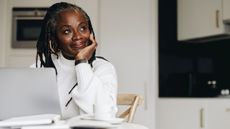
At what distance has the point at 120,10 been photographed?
3781mm

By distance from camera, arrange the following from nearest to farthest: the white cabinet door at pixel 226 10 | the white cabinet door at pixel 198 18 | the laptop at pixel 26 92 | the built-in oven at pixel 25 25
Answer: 1. the laptop at pixel 26 92
2. the white cabinet door at pixel 226 10
3. the white cabinet door at pixel 198 18
4. the built-in oven at pixel 25 25

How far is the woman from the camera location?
1.71m

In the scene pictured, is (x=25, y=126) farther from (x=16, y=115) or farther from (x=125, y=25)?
(x=125, y=25)

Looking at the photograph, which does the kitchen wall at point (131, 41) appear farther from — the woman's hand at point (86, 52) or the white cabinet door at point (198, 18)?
the woman's hand at point (86, 52)

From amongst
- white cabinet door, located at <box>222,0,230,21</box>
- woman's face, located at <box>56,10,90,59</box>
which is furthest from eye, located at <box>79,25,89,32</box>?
white cabinet door, located at <box>222,0,230,21</box>

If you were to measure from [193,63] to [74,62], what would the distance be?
8.49 feet

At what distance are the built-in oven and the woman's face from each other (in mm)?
2142

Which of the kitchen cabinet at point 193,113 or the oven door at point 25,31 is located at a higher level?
the oven door at point 25,31

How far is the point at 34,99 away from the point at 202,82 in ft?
9.99

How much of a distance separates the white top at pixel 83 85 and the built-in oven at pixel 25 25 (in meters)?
2.05

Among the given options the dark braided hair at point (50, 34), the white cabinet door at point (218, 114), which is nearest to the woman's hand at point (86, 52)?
the dark braided hair at point (50, 34)

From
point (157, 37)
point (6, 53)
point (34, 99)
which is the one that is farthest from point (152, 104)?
point (34, 99)

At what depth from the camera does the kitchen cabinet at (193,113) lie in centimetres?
340

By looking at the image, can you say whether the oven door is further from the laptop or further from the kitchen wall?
the laptop
